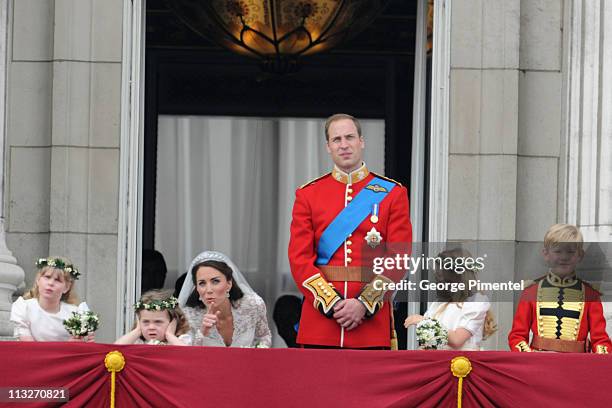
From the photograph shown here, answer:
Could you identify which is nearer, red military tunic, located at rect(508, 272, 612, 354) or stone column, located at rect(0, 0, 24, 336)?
red military tunic, located at rect(508, 272, 612, 354)

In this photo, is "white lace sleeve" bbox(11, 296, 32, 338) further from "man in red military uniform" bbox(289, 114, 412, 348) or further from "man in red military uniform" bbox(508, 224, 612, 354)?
"man in red military uniform" bbox(508, 224, 612, 354)

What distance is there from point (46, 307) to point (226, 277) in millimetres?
1141

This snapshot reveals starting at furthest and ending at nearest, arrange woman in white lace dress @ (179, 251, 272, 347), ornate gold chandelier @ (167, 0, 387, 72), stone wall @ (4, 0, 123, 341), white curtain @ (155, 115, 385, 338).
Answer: white curtain @ (155, 115, 385, 338)
ornate gold chandelier @ (167, 0, 387, 72)
stone wall @ (4, 0, 123, 341)
woman in white lace dress @ (179, 251, 272, 347)

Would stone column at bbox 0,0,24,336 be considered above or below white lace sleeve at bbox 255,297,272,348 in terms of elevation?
above

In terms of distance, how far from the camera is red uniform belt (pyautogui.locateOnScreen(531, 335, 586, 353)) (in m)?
8.80

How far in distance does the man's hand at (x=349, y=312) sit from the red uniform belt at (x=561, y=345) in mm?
1110

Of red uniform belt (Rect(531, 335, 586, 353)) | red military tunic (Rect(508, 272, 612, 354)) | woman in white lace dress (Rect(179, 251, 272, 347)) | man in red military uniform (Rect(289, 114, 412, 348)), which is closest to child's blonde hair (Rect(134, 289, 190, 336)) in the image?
woman in white lace dress (Rect(179, 251, 272, 347))

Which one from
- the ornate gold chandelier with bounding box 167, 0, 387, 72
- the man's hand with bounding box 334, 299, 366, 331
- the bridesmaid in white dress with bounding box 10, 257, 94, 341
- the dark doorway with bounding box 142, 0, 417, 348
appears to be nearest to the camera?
the man's hand with bounding box 334, 299, 366, 331

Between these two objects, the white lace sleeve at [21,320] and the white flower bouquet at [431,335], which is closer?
the white flower bouquet at [431,335]

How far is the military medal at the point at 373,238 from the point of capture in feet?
28.8

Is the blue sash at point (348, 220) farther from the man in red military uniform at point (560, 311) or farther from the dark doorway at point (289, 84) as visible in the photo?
the dark doorway at point (289, 84)

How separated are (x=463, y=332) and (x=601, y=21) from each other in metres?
3.42

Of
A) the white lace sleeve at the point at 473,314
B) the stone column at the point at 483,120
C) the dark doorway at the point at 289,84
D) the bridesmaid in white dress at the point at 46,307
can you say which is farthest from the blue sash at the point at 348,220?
the dark doorway at the point at 289,84

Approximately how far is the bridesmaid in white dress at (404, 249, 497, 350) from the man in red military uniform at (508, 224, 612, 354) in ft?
0.65
